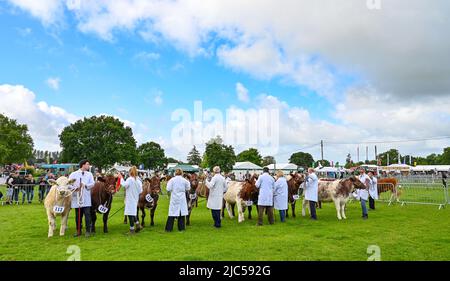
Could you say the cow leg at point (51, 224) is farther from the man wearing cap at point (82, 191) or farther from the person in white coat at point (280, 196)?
the person in white coat at point (280, 196)

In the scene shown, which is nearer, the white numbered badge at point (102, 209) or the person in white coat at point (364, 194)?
the white numbered badge at point (102, 209)

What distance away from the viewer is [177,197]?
1052 cm

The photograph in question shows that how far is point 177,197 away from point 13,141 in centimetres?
5641

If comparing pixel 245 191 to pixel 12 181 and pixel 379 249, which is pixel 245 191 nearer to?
pixel 379 249

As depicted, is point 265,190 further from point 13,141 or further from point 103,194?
point 13,141

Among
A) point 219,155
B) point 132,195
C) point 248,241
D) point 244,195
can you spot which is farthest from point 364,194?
point 219,155

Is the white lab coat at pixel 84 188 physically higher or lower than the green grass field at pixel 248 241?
higher

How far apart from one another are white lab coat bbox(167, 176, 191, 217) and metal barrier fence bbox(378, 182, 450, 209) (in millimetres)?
13616

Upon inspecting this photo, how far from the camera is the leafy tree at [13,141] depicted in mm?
52812

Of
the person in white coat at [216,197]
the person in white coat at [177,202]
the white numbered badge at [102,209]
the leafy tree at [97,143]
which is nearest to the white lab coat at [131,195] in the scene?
the white numbered badge at [102,209]

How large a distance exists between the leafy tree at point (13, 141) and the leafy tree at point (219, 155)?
32273 mm
